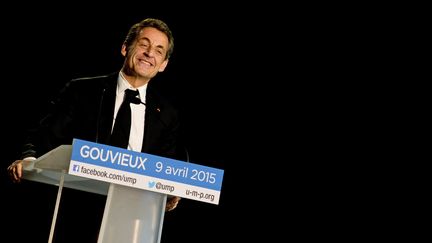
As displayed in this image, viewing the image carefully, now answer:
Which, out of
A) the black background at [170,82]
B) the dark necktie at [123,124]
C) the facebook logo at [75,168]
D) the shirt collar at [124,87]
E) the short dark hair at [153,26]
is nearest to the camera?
→ the facebook logo at [75,168]

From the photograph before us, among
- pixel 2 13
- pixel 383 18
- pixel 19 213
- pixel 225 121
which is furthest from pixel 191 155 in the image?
pixel 383 18

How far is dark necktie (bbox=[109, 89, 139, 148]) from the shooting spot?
94.8 inches

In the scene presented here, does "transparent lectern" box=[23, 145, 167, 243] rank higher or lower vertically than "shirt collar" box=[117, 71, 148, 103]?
lower

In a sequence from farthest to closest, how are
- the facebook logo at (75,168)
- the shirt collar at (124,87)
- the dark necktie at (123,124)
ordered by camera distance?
the shirt collar at (124,87) → the dark necktie at (123,124) → the facebook logo at (75,168)

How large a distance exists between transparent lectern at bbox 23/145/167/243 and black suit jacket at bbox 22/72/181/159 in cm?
46

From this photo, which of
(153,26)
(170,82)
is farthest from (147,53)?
(170,82)

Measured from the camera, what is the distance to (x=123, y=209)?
1930 mm

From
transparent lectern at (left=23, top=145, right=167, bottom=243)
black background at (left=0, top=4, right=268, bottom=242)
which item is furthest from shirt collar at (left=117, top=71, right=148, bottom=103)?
black background at (left=0, top=4, right=268, bottom=242)

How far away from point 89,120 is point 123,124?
165mm

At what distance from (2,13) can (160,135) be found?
5.44ft

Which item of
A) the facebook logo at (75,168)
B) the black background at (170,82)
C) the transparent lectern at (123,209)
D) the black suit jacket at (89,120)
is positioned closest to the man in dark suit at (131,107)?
the black suit jacket at (89,120)

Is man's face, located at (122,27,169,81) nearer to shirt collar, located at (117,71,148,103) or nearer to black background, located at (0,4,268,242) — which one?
shirt collar, located at (117,71,148,103)

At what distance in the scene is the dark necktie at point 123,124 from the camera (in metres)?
2.41

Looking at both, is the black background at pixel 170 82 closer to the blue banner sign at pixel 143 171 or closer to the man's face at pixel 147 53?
the man's face at pixel 147 53
